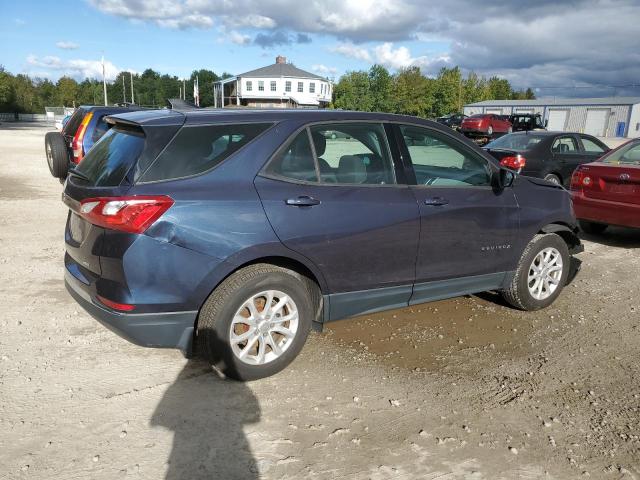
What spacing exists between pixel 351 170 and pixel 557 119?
7211 centimetres

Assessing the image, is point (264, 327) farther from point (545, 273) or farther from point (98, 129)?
point (98, 129)

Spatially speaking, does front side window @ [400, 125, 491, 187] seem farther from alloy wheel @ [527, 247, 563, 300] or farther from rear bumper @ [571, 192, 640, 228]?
rear bumper @ [571, 192, 640, 228]

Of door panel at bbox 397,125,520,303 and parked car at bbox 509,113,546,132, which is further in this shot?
parked car at bbox 509,113,546,132

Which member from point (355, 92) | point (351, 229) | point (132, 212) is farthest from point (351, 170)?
point (355, 92)

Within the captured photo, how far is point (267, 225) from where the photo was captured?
345cm

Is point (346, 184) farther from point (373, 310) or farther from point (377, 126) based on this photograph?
point (373, 310)

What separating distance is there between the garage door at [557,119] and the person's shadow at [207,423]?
2805 inches

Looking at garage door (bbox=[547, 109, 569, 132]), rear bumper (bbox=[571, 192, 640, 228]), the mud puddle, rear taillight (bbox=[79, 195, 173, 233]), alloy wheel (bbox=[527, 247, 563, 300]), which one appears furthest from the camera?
garage door (bbox=[547, 109, 569, 132])

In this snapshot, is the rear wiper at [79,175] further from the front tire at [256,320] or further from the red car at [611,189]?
the red car at [611,189]

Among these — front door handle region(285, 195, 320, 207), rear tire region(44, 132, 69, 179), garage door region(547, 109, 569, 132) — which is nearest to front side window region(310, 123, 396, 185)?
front door handle region(285, 195, 320, 207)

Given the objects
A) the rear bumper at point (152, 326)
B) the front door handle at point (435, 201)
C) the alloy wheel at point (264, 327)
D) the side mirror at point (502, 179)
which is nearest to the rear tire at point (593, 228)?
the side mirror at point (502, 179)

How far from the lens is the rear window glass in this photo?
3.29 meters

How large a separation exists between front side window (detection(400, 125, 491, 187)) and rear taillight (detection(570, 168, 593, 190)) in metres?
3.87

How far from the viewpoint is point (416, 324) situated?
4.80 meters
